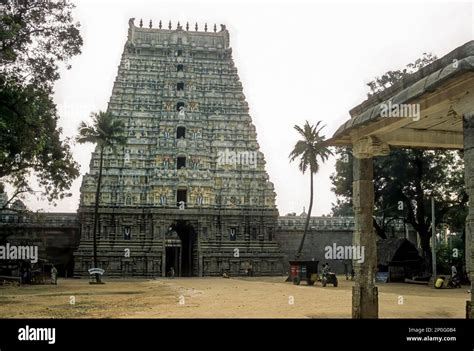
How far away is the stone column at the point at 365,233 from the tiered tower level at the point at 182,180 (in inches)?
1404

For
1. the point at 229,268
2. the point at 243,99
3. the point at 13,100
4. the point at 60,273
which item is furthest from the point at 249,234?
A: the point at 13,100

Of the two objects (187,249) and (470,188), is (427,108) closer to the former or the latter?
(470,188)

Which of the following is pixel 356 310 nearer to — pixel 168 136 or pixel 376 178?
pixel 376 178

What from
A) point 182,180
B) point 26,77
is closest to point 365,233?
point 26,77

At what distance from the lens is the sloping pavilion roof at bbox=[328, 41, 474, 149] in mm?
9007

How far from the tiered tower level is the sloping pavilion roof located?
35717mm

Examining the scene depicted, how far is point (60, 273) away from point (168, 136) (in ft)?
53.7

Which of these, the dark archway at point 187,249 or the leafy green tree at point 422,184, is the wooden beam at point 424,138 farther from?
the dark archway at point 187,249

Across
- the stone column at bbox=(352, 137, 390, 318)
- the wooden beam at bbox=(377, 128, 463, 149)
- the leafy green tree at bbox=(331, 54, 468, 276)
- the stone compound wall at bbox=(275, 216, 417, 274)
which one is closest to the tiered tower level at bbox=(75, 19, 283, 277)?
the stone compound wall at bbox=(275, 216, 417, 274)

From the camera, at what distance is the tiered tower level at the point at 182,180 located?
4812cm

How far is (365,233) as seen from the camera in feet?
43.0

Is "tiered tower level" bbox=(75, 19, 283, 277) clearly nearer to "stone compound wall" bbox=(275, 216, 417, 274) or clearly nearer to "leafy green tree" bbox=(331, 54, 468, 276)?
"stone compound wall" bbox=(275, 216, 417, 274)

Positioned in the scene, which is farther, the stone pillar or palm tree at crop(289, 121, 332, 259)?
palm tree at crop(289, 121, 332, 259)
